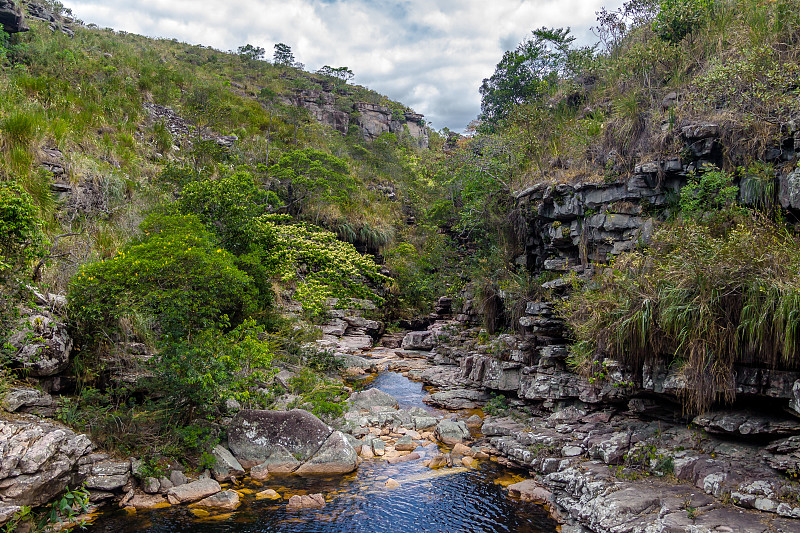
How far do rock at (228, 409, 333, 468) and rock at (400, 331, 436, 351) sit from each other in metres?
10.6

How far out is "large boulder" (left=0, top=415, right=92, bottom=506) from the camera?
5.44m

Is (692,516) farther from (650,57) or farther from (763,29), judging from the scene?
(650,57)

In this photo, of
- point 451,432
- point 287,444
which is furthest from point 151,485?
point 451,432

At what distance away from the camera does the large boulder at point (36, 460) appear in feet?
17.9

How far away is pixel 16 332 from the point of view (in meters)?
6.92

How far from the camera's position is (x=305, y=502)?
23.4 feet

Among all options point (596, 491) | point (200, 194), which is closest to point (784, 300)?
point (596, 491)

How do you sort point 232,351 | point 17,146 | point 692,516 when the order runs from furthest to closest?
point 17,146 → point 232,351 → point 692,516

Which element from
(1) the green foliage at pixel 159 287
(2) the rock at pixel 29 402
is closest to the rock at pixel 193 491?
(2) the rock at pixel 29 402

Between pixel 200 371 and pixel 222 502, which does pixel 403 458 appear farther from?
pixel 200 371

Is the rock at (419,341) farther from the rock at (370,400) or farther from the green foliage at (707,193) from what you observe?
the green foliage at (707,193)

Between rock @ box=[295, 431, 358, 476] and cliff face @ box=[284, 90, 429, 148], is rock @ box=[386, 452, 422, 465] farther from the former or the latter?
cliff face @ box=[284, 90, 429, 148]

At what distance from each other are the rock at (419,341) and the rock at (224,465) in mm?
11699

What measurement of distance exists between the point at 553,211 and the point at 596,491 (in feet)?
24.0
